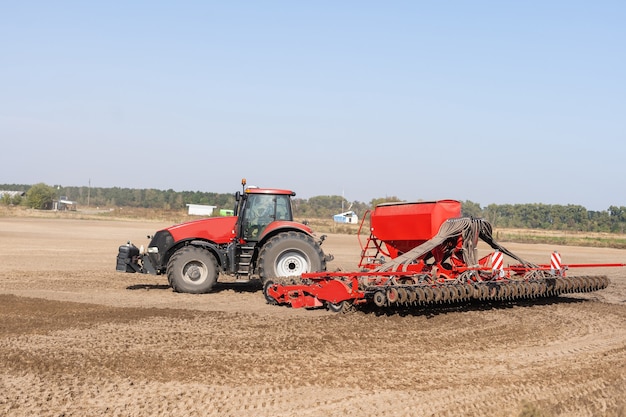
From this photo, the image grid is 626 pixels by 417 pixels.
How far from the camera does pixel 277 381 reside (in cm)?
644

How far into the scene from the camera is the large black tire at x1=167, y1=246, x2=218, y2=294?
1250cm

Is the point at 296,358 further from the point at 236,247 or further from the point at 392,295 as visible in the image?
the point at 236,247

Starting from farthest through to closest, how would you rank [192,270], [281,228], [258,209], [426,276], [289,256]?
[258,209] < [192,270] < [281,228] < [289,256] < [426,276]

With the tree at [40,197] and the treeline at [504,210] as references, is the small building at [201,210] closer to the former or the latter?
the treeline at [504,210]

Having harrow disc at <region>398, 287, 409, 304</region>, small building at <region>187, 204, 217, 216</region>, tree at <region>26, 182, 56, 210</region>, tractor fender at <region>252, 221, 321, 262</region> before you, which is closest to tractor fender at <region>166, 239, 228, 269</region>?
tractor fender at <region>252, 221, 321, 262</region>

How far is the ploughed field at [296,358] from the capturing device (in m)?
5.76

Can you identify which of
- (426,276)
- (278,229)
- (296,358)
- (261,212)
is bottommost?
(296,358)

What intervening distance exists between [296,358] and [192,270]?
577 centimetres

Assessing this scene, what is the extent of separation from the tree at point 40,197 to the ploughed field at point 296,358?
92.9 metres

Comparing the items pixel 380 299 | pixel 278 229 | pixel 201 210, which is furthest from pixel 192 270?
pixel 201 210

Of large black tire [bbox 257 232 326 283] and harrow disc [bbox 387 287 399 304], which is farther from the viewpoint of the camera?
large black tire [bbox 257 232 326 283]

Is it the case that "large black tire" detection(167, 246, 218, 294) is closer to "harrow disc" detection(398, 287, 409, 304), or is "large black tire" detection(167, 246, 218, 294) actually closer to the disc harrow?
the disc harrow

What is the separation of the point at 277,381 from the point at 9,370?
283 centimetres

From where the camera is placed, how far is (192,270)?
1268cm
